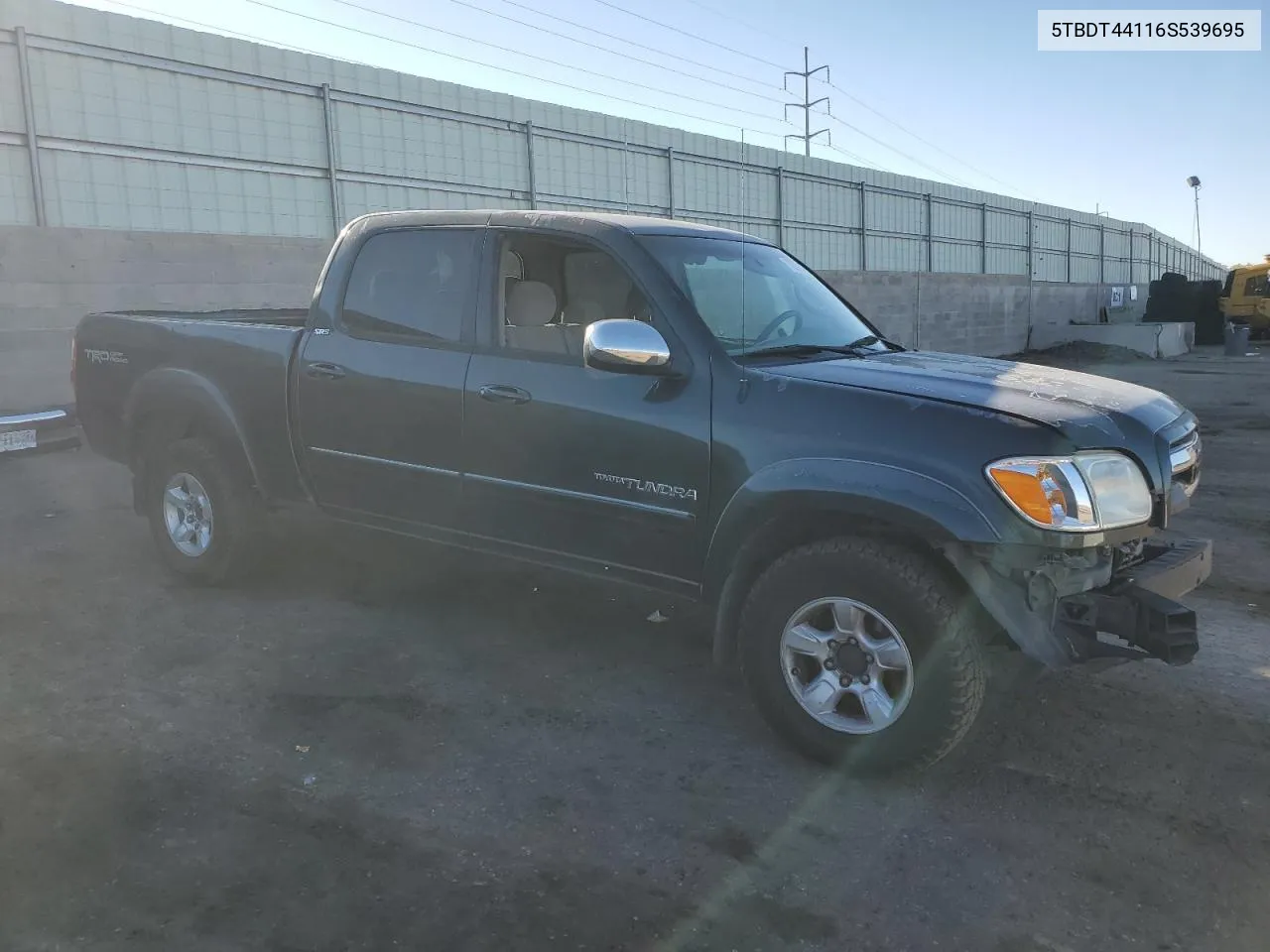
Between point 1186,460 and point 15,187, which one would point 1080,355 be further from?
point 1186,460

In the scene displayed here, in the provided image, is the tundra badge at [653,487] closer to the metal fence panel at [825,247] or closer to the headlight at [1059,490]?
the headlight at [1059,490]

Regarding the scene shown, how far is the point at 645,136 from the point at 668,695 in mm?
15924

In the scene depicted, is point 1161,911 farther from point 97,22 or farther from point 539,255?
point 97,22

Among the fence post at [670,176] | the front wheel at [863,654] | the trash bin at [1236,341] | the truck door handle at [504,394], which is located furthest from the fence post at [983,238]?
the front wheel at [863,654]

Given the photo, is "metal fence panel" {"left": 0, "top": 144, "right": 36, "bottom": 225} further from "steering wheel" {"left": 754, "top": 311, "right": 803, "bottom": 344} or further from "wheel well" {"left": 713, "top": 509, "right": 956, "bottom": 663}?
"wheel well" {"left": 713, "top": 509, "right": 956, "bottom": 663}

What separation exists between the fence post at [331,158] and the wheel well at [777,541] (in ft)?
36.2

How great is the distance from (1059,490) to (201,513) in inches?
171

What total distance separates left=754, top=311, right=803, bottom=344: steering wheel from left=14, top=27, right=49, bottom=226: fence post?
932 cm

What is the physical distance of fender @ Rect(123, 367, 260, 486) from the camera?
513 centimetres

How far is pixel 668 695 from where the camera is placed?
4102 mm

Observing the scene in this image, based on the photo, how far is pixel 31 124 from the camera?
403 inches

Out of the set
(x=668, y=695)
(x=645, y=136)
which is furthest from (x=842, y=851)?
(x=645, y=136)

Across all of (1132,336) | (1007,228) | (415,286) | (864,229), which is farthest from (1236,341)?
(415,286)

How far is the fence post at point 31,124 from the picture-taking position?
10146mm
